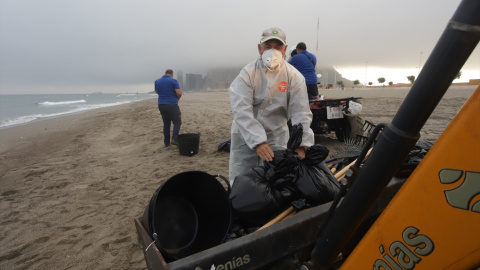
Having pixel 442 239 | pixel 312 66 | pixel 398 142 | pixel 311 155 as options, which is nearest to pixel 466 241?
pixel 442 239

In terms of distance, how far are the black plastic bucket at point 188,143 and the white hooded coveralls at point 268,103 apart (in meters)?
3.18

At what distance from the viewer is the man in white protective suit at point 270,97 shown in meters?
2.34

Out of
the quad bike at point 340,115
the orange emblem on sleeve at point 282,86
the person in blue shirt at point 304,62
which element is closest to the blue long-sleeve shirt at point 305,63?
the person in blue shirt at point 304,62

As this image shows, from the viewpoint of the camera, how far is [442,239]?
782mm

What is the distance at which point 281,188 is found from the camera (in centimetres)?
199

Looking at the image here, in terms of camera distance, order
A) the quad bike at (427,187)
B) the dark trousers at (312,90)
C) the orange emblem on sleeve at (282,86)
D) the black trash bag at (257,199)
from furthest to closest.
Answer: the dark trousers at (312,90)
the orange emblem on sleeve at (282,86)
the black trash bag at (257,199)
the quad bike at (427,187)

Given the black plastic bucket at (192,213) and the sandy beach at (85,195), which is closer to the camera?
the black plastic bucket at (192,213)

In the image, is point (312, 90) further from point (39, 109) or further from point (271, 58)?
point (39, 109)

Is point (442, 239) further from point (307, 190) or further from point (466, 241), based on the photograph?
point (307, 190)

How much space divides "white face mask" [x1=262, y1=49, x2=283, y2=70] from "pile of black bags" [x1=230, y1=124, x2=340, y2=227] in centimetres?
80

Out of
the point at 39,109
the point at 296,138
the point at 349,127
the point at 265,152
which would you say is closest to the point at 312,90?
the point at 349,127

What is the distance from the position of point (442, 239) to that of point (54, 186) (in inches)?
209

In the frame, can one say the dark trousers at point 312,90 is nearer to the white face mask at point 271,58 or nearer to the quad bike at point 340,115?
the quad bike at point 340,115

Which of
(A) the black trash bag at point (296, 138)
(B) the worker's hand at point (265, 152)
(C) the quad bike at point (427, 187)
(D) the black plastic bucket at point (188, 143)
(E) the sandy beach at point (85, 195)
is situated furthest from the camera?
(D) the black plastic bucket at point (188, 143)
